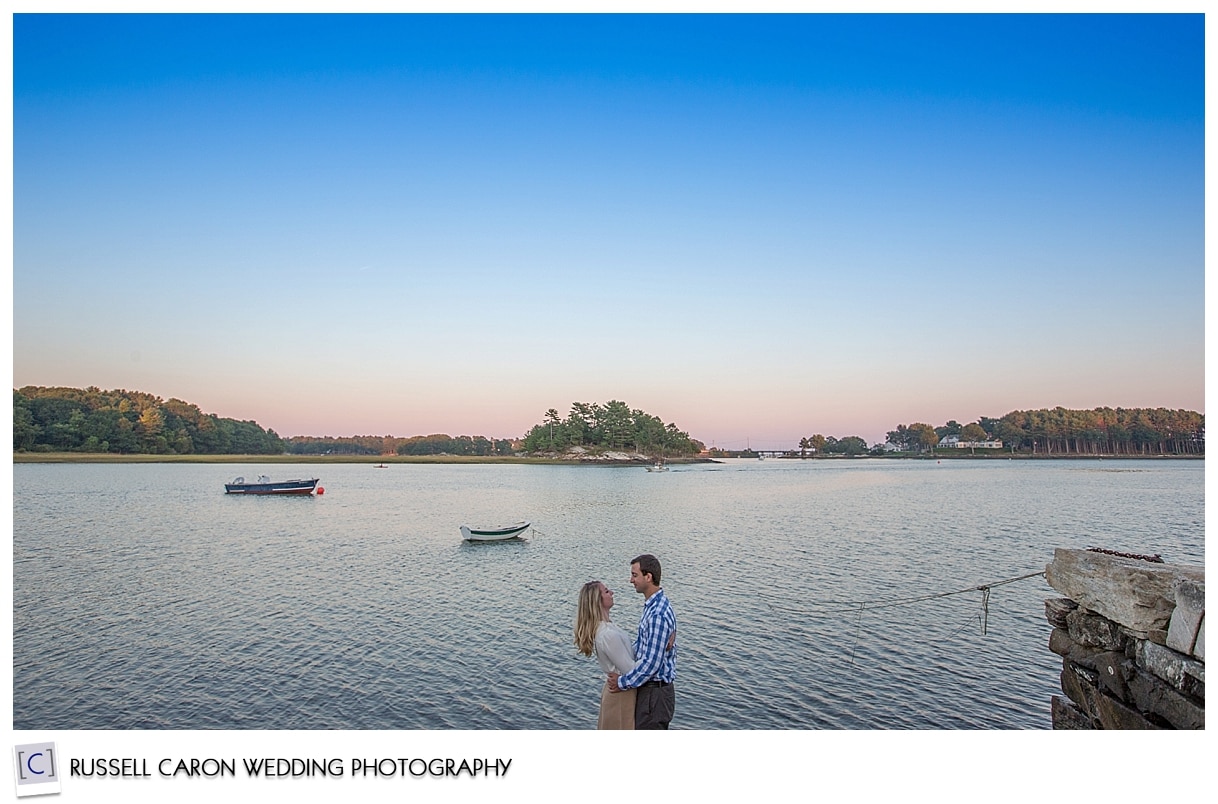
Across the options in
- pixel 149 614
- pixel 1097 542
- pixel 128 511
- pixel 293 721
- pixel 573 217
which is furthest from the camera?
pixel 128 511

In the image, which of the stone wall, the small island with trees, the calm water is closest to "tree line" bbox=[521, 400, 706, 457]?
the small island with trees

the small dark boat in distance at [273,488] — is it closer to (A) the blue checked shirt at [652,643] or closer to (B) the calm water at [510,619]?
(B) the calm water at [510,619]

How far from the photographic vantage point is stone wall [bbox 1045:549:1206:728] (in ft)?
13.7

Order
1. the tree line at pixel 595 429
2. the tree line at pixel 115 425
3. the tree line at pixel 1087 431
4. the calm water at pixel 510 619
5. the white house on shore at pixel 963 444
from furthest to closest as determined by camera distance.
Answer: the white house on shore at pixel 963 444, the tree line at pixel 595 429, the tree line at pixel 1087 431, the tree line at pixel 115 425, the calm water at pixel 510 619

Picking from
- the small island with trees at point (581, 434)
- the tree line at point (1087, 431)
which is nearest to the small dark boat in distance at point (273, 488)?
the small island with trees at point (581, 434)

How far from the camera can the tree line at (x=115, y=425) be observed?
60844 millimetres

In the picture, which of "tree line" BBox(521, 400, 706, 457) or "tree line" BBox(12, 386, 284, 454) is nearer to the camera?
"tree line" BBox(12, 386, 284, 454)

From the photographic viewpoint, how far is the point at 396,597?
50.3ft
